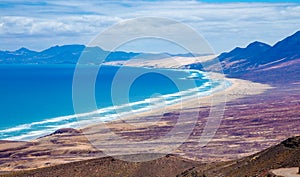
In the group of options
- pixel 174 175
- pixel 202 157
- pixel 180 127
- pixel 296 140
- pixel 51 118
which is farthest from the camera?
pixel 51 118

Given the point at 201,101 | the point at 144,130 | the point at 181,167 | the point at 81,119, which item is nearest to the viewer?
the point at 181,167

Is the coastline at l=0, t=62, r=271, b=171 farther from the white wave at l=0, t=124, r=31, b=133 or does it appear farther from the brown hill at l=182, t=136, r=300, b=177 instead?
the brown hill at l=182, t=136, r=300, b=177

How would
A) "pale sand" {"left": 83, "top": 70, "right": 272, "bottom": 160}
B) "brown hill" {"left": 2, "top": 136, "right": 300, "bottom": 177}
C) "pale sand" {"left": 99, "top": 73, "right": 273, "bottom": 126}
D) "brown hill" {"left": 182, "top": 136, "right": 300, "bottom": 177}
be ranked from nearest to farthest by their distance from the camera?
"brown hill" {"left": 182, "top": 136, "right": 300, "bottom": 177}, "brown hill" {"left": 2, "top": 136, "right": 300, "bottom": 177}, "pale sand" {"left": 83, "top": 70, "right": 272, "bottom": 160}, "pale sand" {"left": 99, "top": 73, "right": 273, "bottom": 126}

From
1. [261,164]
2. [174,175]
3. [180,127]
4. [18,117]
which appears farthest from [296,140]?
[18,117]

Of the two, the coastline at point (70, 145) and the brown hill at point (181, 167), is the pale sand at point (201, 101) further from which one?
the brown hill at point (181, 167)

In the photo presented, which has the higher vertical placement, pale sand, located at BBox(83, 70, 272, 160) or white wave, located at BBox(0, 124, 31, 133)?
white wave, located at BBox(0, 124, 31, 133)

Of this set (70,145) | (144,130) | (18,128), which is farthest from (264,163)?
(18,128)

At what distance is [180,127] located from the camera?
111 m

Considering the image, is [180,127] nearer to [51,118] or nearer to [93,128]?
[93,128]

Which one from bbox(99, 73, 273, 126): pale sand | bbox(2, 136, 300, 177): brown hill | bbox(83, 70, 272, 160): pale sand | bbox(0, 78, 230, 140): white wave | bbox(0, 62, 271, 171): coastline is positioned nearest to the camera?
bbox(2, 136, 300, 177): brown hill

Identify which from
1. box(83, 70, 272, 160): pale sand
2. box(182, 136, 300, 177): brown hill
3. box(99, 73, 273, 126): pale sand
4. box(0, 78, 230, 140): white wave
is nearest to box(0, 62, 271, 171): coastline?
box(83, 70, 272, 160): pale sand

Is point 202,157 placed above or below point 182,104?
below

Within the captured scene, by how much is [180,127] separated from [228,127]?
455 inches

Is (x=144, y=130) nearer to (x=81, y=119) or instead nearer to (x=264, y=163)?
(x=81, y=119)
